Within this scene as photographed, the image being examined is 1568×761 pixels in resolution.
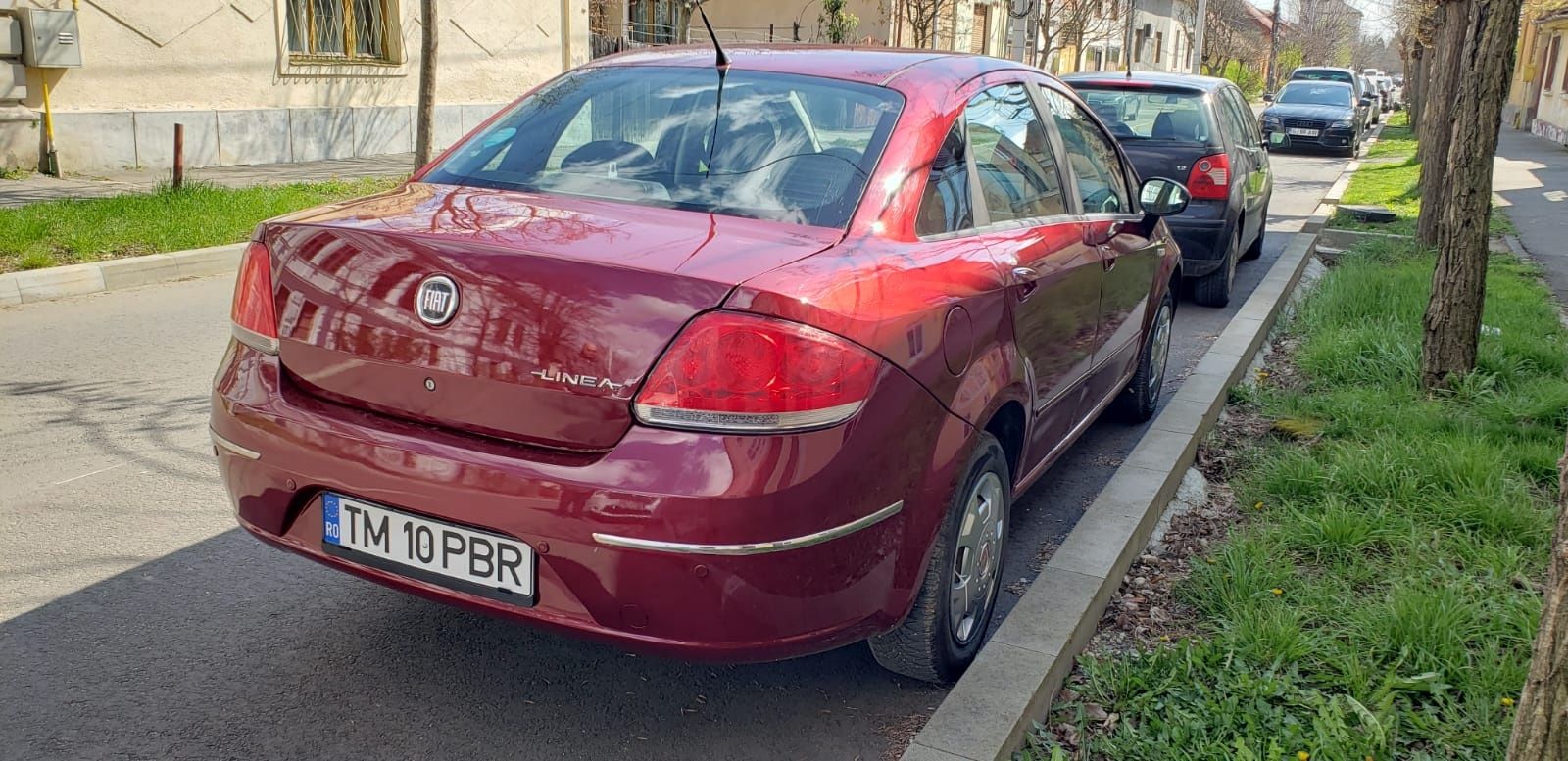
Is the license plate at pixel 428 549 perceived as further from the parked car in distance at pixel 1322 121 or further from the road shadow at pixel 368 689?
the parked car in distance at pixel 1322 121

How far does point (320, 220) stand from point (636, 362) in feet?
3.18

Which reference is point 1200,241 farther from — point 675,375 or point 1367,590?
point 675,375

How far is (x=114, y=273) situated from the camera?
8.35m

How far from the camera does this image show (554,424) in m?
2.62

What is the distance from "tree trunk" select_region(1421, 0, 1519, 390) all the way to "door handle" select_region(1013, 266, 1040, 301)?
321cm

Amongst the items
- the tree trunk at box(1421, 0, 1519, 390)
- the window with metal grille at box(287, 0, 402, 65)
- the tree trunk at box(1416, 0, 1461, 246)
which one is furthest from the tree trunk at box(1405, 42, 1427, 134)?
the tree trunk at box(1421, 0, 1519, 390)

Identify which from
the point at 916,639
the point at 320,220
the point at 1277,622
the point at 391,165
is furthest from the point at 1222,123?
the point at 391,165

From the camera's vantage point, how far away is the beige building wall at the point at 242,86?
12.9m

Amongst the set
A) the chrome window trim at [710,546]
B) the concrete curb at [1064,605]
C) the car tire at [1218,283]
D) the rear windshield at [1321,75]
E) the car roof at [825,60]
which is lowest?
the concrete curb at [1064,605]

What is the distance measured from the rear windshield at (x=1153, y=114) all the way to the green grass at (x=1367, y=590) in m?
3.14

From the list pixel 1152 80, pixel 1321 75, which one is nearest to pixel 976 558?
pixel 1152 80

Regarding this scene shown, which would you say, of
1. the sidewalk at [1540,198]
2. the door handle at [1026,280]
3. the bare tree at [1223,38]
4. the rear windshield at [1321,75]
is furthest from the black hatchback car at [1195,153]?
the bare tree at [1223,38]

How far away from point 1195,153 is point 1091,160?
4.32m

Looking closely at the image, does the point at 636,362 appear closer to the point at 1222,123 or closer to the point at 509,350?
the point at 509,350
